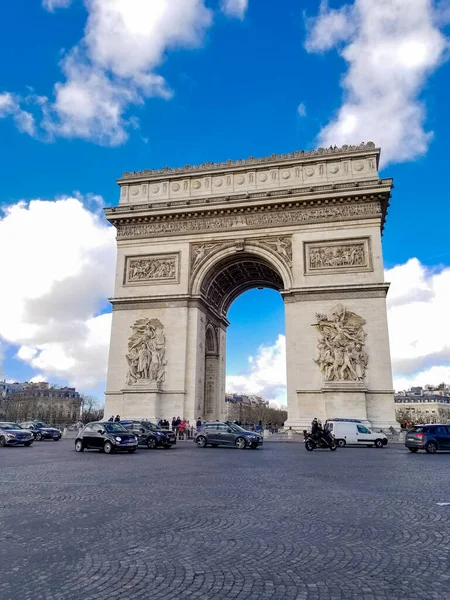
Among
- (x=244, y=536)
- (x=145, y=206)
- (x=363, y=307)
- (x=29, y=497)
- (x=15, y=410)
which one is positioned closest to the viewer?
(x=244, y=536)

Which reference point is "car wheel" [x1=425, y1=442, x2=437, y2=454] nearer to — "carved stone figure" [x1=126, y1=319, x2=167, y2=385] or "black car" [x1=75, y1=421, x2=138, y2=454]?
"black car" [x1=75, y1=421, x2=138, y2=454]

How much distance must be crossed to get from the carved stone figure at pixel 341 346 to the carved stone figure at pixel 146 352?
8.91 m

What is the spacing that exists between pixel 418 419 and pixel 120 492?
12891 centimetres

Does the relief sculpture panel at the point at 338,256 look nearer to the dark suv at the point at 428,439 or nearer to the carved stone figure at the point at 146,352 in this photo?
the carved stone figure at the point at 146,352

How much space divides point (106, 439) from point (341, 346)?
13.6 metres

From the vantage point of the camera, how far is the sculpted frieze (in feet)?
90.1

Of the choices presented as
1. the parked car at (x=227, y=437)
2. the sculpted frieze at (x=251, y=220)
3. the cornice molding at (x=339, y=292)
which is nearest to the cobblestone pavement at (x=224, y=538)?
the parked car at (x=227, y=437)

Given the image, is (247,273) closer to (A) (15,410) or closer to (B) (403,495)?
(B) (403,495)

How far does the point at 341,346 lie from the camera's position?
1002 inches

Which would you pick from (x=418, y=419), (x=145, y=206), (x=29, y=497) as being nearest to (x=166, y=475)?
(x=29, y=497)

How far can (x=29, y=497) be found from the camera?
737cm

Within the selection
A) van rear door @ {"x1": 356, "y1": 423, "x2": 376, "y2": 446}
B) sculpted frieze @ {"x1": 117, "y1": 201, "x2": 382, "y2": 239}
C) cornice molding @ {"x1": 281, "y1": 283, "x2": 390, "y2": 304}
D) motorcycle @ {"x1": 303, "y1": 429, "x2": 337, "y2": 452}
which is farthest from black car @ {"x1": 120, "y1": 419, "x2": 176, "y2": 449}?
sculpted frieze @ {"x1": 117, "y1": 201, "x2": 382, "y2": 239}

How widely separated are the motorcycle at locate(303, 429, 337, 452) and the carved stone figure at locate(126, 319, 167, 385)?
11.7 m

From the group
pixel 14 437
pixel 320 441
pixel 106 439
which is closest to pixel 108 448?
pixel 106 439
